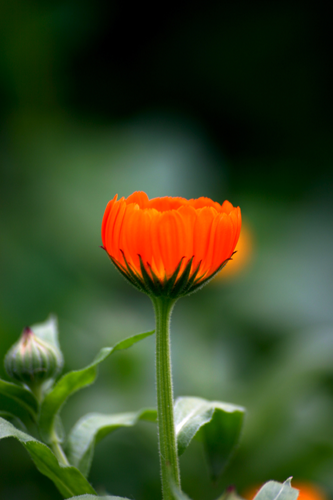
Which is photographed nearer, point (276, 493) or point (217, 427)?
point (276, 493)

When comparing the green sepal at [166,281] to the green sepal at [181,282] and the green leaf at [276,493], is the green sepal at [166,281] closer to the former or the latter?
the green sepal at [181,282]

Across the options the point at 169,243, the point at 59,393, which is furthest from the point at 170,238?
the point at 59,393

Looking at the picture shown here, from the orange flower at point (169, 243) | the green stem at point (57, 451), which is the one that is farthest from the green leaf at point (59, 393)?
the orange flower at point (169, 243)

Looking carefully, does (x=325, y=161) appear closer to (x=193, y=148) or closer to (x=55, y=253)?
(x=193, y=148)

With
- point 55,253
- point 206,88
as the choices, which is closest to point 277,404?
point 55,253

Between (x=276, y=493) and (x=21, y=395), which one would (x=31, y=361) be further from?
(x=276, y=493)
